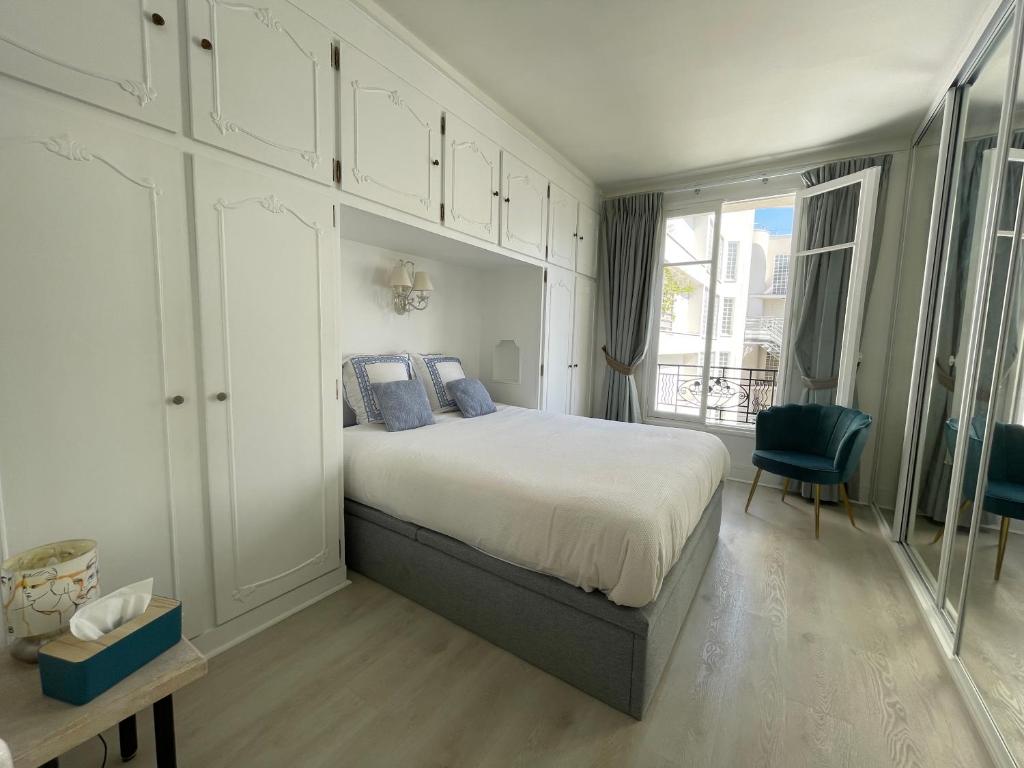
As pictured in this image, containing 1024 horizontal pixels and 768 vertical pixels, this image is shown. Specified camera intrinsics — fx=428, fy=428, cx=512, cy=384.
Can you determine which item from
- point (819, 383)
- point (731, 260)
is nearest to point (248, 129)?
point (819, 383)

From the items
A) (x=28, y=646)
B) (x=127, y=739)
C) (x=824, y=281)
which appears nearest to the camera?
(x=28, y=646)

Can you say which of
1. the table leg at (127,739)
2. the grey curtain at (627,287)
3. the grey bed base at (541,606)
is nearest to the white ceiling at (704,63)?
the grey curtain at (627,287)

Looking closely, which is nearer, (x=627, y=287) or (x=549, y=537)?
(x=549, y=537)

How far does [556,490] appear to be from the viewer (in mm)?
1631

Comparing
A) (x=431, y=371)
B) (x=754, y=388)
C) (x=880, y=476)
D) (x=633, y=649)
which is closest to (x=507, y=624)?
(x=633, y=649)

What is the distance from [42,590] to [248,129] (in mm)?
1562

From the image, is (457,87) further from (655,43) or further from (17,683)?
(17,683)

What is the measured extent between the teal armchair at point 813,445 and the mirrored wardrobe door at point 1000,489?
1.01 metres

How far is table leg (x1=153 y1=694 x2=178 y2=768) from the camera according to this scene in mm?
996

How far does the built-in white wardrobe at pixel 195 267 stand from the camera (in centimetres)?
119

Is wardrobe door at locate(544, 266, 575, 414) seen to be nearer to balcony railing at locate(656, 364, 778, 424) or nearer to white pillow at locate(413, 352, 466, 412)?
white pillow at locate(413, 352, 466, 412)

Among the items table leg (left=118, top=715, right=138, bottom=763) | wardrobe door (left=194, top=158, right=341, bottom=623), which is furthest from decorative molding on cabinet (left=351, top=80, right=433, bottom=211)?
table leg (left=118, top=715, right=138, bottom=763)

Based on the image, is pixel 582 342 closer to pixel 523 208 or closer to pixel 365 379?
pixel 523 208

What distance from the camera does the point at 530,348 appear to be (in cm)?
364
